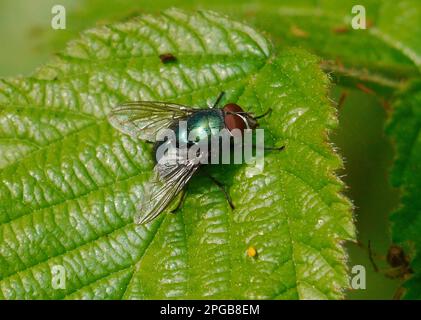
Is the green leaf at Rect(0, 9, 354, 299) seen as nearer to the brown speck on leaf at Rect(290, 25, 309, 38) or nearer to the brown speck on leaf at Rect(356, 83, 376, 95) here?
the brown speck on leaf at Rect(356, 83, 376, 95)

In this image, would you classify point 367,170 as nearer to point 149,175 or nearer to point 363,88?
point 363,88

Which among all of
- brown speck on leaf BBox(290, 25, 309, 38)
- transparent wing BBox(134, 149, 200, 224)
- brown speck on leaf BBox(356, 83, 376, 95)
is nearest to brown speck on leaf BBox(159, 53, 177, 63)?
transparent wing BBox(134, 149, 200, 224)

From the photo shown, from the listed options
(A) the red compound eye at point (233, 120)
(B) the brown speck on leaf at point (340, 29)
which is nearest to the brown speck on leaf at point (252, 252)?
(A) the red compound eye at point (233, 120)

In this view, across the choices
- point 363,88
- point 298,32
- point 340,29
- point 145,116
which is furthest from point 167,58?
point 340,29

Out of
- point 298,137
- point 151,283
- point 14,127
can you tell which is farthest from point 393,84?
point 14,127

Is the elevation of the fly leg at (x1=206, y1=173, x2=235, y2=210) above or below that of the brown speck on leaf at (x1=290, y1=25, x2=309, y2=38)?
below

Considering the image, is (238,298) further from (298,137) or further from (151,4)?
(151,4)
